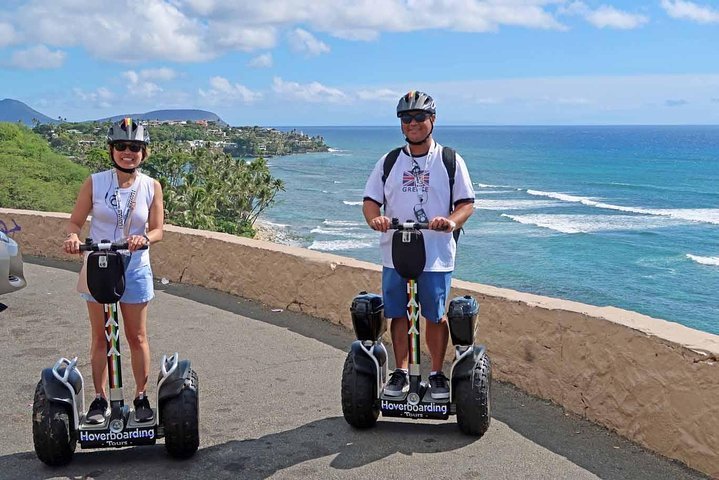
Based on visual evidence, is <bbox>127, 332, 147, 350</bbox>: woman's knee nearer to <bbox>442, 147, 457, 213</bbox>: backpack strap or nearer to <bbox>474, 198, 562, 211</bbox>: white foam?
<bbox>442, 147, 457, 213</bbox>: backpack strap

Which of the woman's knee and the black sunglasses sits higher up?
the black sunglasses

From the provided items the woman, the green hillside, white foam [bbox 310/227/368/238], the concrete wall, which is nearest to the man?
the concrete wall

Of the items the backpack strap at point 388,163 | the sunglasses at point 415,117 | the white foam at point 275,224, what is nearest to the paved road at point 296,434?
the backpack strap at point 388,163

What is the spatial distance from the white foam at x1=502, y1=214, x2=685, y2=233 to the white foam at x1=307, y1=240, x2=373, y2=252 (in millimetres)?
13913

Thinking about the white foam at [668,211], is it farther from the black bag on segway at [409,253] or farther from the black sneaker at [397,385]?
the black bag on segway at [409,253]

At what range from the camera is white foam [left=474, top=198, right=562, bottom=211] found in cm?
7506

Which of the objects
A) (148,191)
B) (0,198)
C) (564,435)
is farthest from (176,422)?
(0,198)

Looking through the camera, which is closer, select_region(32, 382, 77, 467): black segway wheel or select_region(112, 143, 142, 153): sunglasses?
select_region(32, 382, 77, 467): black segway wheel

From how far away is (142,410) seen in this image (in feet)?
15.0

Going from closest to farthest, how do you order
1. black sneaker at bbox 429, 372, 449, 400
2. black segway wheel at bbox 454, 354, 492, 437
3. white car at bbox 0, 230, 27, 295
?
1. black segway wheel at bbox 454, 354, 492, 437
2. black sneaker at bbox 429, 372, 449, 400
3. white car at bbox 0, 230, 27, 295

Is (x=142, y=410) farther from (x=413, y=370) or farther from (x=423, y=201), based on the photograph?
(x=423, y=201)

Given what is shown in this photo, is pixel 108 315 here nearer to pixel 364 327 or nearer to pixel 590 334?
pixel 364 327

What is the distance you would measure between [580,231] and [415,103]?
193ft

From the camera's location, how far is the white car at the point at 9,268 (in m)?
8.41
